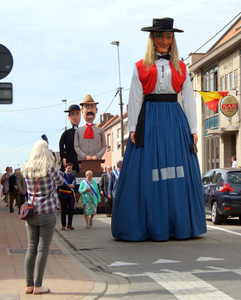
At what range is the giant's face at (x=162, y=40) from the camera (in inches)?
383

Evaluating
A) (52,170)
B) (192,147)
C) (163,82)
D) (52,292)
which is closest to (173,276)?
(52,292)

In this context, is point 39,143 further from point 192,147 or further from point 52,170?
point 192,147

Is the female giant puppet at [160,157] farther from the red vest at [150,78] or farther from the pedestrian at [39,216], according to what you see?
the pedestrian at [39,216]

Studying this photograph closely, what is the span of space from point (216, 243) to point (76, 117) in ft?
37.1

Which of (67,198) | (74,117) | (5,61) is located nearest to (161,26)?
(5,61)

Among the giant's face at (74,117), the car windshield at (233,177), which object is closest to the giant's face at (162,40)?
the car windshield at (233,177)

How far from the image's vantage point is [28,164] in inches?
213

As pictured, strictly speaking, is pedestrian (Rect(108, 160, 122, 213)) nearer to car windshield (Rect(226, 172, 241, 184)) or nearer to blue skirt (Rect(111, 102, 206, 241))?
car windshield (Rect(226, 172, 241, 184))

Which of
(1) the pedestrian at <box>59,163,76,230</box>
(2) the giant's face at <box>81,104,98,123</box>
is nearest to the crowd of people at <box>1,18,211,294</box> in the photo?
(1) the pedestrian at <box>59,163,76,230</box>

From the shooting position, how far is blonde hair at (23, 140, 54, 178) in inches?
210

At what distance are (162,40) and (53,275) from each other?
533 cm

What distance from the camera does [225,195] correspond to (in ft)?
42.1

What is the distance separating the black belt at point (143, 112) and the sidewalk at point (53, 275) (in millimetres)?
2505

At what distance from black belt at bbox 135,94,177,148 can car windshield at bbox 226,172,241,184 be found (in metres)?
4.05
